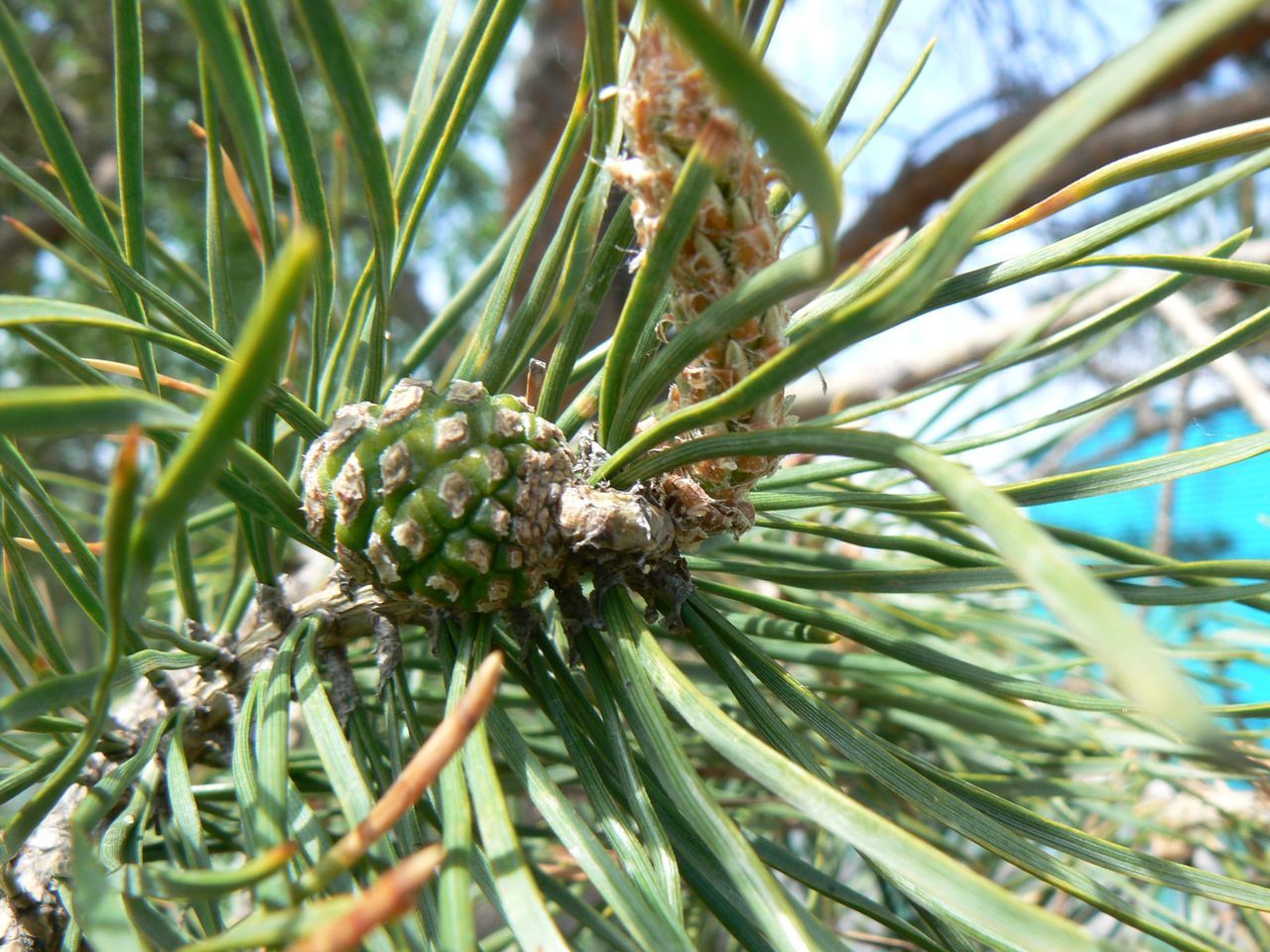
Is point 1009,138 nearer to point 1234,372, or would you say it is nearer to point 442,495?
point 1234,372

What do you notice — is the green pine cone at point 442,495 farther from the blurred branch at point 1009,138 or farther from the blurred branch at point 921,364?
the blurred branch at point 1009,138

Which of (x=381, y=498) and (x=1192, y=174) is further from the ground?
(x=1192, y=174)

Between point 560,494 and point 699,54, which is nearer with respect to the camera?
point 699,54

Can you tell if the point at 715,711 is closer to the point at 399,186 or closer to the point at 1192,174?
the point at 399,186

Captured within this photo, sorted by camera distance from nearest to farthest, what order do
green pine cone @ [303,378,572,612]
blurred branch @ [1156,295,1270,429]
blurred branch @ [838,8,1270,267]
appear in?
green pine cone @ [303,378,572,612] < blurred branch @ [1156,295,1270,429] < blurred branch @ [838,8,1270,267]

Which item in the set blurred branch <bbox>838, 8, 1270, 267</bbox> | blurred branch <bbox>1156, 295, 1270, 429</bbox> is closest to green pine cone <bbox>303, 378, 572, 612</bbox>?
blurred branch <bbox>1156, 295, 1270, 429</bbox>

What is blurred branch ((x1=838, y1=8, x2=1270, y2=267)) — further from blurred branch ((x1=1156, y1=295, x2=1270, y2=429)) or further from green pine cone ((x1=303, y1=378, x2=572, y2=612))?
green pine cone ((x1=303, y1=378, x2=572, y2=612))

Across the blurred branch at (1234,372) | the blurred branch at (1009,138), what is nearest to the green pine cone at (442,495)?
the blurred branch at (1234,372)

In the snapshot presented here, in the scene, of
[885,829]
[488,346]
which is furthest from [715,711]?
[488,346]
